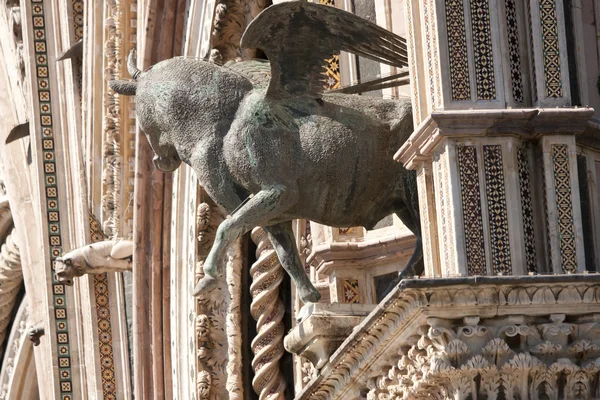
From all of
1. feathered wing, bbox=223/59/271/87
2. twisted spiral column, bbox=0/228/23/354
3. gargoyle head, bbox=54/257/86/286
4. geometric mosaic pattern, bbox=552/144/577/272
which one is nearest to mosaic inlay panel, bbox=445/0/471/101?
geometric mosaic pattern, bbox=552/144/577/272

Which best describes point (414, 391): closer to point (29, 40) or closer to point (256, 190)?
point (256, 190)

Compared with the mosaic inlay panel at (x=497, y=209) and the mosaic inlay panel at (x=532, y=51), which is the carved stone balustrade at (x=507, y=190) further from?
the mosaic inlay panel at (x=532, y=51)

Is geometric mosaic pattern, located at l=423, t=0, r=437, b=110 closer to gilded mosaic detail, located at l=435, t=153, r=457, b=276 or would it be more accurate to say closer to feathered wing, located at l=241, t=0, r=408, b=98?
gilded mosaic detail, located at l=435, t=153, r=457, b=276

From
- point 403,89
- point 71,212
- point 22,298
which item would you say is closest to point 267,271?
point 403,89

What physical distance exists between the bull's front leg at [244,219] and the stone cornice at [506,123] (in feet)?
2.66

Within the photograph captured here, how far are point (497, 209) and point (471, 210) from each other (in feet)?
0.28

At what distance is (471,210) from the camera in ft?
25.5

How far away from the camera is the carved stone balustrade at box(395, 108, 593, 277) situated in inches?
305

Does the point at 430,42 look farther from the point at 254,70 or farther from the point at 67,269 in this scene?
the point at 67,269

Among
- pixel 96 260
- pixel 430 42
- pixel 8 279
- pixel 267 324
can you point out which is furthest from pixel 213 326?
pixel 8 279

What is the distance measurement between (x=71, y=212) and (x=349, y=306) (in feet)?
17.9

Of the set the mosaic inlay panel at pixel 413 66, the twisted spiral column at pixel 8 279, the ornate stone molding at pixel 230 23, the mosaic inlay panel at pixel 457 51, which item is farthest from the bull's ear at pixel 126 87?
the twisted spiral column at pixel 8 279

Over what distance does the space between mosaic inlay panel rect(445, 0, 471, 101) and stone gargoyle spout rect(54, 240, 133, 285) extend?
5.18 metres

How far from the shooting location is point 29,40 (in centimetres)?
1414
